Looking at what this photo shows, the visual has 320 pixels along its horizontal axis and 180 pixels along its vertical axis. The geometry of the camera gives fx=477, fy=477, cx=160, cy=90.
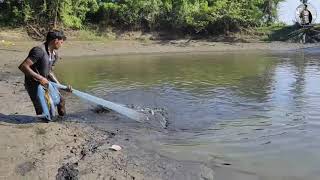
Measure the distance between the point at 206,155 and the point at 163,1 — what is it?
29.3 metres

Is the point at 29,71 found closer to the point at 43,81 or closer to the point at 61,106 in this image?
the point at 43,81

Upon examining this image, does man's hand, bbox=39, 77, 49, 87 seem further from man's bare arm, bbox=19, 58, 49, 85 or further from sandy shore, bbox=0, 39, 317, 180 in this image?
sandy shore, bbox=0, 39, 317, 180

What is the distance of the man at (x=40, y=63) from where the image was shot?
794 centimetres

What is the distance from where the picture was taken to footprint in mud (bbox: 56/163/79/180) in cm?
580

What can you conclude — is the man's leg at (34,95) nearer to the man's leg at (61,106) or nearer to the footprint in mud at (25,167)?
the man's leg at (61,106)

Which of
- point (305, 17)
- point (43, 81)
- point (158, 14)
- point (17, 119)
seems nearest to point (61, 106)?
point (17, 119)

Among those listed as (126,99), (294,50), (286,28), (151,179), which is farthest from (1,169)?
(286,28)

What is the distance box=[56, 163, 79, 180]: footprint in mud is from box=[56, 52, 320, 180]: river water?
1588 mm

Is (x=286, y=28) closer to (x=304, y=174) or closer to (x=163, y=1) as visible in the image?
(x=163, y=1)

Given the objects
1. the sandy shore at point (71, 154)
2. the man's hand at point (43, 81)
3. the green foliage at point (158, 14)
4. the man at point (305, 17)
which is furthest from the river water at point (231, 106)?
the man at point (305, 17)

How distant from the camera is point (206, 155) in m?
7.06

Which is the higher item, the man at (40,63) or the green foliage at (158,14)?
the green foliage at (158,14)

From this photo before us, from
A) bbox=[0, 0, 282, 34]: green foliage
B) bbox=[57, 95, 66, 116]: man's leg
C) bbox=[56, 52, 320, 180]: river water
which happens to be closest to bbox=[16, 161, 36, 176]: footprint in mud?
bbox=[56, 52, 320, 180]: river water

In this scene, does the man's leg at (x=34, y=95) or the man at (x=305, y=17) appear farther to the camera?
the man at (x=305, y=17)
